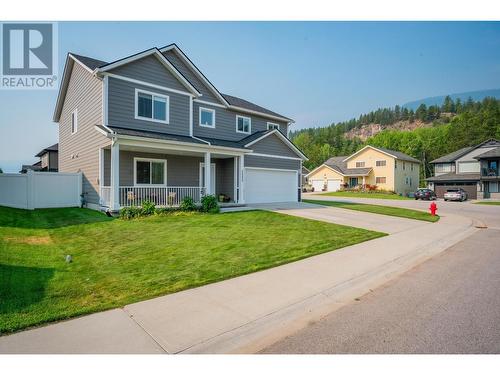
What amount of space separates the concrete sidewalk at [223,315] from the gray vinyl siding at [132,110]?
11378 mm

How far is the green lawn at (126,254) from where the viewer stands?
4.29 meters

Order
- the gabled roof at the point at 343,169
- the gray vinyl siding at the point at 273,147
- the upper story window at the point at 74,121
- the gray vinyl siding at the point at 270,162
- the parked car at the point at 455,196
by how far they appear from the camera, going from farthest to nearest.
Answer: the gabled roof at the point at 343,169, the parked car at the point at 455,196, the gray vinyl siding at the point at 273,147, the gray vinyl siding at the point at 270,162, the upper story window at the point at 74,121

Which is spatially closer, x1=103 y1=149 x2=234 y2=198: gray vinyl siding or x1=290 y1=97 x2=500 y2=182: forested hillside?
x1=103 y1=149 x2=234 y2=198: gray vinyl siding

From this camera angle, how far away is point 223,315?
12.7ft

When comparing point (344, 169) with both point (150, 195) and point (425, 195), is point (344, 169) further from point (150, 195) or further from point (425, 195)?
point (150, 195)

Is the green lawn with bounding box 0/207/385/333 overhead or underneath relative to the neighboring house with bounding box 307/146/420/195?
underneath

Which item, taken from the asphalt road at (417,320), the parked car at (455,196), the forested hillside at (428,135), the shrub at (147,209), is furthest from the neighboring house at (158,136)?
the forested hillside at (428,135)

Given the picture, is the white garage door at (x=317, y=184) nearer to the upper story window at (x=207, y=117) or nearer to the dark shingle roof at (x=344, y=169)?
the dark shingle roof at (x=344, y=169)

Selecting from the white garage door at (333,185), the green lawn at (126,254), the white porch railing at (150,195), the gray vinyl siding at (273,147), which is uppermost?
the gray vinyl siding at (273,147)

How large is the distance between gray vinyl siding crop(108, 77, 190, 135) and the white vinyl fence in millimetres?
4599

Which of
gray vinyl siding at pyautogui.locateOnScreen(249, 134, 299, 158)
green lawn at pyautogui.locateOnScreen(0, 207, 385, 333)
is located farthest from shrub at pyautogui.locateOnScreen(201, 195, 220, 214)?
gray vinyl siding at pyautogui.locateOnScreen(249, 134, 299, 158)

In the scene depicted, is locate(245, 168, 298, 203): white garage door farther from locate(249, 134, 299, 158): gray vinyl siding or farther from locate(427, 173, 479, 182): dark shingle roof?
locate(427, 173, 479, 182): dark shingle roof

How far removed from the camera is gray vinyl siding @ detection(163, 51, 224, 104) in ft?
55.2

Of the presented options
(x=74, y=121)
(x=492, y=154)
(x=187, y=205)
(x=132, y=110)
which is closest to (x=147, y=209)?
(x=187, y=205)
